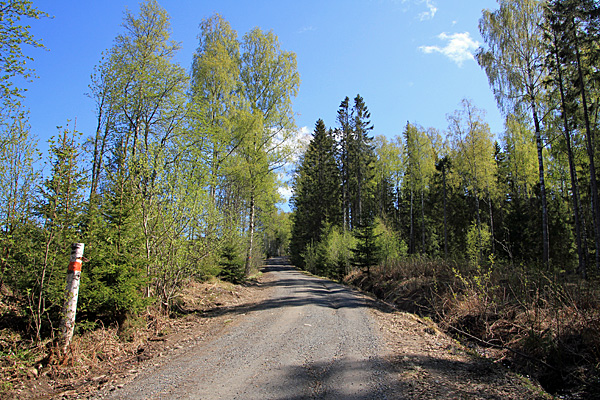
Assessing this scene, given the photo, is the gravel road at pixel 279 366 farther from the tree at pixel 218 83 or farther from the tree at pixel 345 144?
the tree at pixel 345 144

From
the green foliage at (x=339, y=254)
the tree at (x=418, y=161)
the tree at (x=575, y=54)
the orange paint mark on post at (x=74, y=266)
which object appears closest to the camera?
the orange paint mark on post at (x=74, y=266)

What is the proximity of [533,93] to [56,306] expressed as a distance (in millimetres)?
19259

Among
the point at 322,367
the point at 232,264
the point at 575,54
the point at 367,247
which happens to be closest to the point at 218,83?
the point at 232,264

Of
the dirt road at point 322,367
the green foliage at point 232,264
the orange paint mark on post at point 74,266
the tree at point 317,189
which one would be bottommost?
the dirt road at point 322,367

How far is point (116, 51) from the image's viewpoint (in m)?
10.9

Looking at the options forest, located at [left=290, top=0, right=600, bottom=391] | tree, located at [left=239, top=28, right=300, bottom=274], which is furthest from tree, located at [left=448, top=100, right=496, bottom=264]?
tree, located at [left=239, top=28, right=300, bottom=274]

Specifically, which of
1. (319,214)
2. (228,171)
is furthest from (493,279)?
(319,214)

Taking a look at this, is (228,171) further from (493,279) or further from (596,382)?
(596,382)

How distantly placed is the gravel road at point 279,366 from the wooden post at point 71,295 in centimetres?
142

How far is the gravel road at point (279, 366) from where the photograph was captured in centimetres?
355

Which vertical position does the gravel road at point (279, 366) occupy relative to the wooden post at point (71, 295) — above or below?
below

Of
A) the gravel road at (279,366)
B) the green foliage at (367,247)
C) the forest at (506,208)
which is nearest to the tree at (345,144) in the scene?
the forest at (506,208)

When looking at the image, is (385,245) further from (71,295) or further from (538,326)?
(71,295)

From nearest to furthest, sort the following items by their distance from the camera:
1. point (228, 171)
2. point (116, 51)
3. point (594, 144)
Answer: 1. point (116, 51)
2. point (228, 171)
3. point (594, 144)
